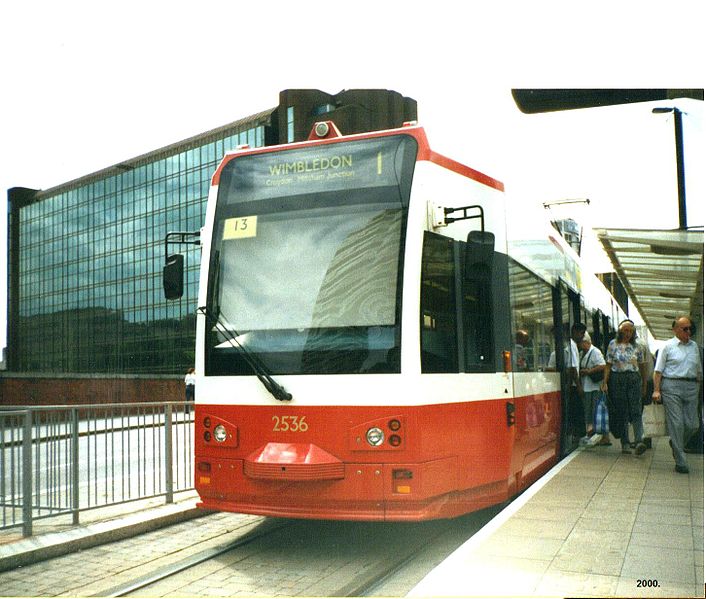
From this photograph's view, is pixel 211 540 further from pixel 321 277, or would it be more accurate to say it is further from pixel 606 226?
pixel 606 226

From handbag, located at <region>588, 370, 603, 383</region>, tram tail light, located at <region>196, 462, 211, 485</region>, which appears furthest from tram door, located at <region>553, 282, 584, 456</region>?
tram tail light, located at <region>196, 462, 211, 485</region>

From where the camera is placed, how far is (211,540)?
21.9 ft

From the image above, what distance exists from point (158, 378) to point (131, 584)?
2280 centimetres

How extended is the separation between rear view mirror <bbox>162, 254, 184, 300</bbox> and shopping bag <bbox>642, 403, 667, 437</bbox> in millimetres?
6483

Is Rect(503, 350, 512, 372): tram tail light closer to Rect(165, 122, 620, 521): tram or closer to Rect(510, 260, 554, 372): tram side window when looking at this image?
Rect(165, 122, 620, 521): tram

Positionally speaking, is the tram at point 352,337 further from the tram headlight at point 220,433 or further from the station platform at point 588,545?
the station platform at point 588,545

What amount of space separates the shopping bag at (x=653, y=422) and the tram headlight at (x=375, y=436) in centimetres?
586

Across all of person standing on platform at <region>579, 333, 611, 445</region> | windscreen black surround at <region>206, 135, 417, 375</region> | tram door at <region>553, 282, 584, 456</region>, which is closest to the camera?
windscreen black surround at <region>206, 135, 417, 375</region>

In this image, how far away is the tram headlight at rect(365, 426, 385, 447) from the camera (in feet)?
18.6

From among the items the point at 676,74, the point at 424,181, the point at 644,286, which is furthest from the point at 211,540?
the point at 644,286

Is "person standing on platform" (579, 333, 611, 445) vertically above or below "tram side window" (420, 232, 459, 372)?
below

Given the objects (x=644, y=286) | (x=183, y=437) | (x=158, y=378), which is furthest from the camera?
(x=158, y=378)

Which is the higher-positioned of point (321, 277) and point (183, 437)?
point (321, 277)

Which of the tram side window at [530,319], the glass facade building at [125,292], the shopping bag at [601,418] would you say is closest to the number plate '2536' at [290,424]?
the tram side window at [530,319]
